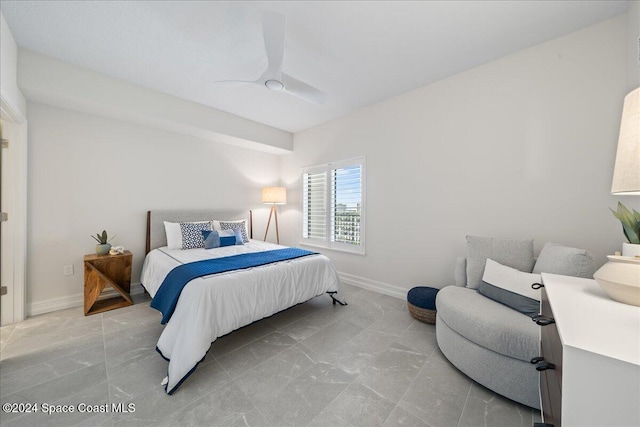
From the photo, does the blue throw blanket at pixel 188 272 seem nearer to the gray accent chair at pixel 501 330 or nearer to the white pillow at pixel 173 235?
the white pillow at pixel 173 235

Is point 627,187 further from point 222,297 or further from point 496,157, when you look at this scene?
point 222,297

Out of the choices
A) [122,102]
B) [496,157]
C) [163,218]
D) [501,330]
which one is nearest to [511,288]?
[501,330]

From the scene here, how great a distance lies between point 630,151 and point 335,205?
329cm

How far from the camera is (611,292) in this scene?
0.82m

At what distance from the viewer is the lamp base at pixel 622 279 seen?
77 centimetres

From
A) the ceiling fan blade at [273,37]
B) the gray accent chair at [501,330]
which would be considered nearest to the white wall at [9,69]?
the ceiling fan blade at [273,37]

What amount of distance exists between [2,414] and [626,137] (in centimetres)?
348

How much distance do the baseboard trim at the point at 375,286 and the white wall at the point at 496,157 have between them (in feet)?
0.10

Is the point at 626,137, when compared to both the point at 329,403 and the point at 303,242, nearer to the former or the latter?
the point at 329,403

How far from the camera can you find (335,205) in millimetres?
4027

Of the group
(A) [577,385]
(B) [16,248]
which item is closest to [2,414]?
(B) [16,248]

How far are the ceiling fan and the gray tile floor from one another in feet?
7.90

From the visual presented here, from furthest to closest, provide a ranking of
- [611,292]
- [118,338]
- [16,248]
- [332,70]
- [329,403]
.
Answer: [332,70] < [16,248] < [118,338] < [329,403] < [611,292]

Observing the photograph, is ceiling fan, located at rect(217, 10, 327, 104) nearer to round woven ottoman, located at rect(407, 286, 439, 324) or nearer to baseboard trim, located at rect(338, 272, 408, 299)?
round woven ottoman, located at rect(407, 286, 439, 324)
